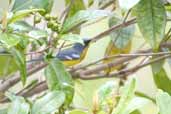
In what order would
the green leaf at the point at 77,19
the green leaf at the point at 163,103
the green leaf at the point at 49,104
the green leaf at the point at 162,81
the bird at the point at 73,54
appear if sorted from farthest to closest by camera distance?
1. the green leaf at the point at 162,81
2. the bird at the point at 73,54
3. the green leaf at the point at 77,19
4. the green leaf at the point at 49,104
5. the green leaf at the point at 163,103

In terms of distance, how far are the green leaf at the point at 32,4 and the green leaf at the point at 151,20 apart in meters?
0.20

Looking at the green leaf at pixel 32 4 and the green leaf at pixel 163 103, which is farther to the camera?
the green leaf at pixel 32 4

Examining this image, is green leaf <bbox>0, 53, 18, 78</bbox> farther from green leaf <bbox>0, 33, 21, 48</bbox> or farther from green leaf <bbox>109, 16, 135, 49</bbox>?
green leaf <bbox>0, 33, 21, 48</bbox>

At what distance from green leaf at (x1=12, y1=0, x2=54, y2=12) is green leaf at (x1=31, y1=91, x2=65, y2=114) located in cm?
26

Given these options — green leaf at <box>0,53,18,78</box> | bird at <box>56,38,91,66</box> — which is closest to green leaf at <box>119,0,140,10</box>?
bird at <box>56,38,91,66</box>

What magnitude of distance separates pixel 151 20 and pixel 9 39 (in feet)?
0.95

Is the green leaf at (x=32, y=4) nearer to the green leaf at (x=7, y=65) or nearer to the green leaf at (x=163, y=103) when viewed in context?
the green leaf at (x=7, y=65)

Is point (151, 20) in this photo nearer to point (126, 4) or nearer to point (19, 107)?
point (126, 4)

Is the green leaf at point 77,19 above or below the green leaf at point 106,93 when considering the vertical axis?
above

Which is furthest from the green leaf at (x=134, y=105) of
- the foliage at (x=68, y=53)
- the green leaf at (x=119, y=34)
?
the green leaf at (x=119, y=34)

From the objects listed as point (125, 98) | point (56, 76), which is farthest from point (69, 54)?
point (125, 98)

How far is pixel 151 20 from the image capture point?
2.64 feet

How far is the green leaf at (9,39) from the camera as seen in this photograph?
0.65 meters

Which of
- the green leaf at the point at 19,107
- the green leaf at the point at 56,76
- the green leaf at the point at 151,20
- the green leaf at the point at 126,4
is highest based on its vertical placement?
the green leaf at the point at 126,4
